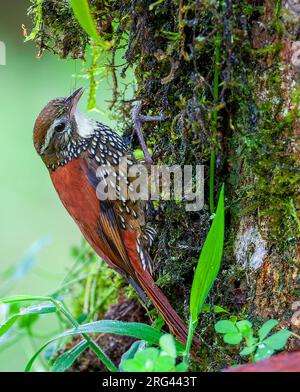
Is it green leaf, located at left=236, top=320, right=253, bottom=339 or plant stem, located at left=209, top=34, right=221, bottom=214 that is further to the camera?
plant stem, located at left=209, top=34, right=221, bottom=214

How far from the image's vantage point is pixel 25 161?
300 inches

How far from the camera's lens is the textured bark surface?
229 cm

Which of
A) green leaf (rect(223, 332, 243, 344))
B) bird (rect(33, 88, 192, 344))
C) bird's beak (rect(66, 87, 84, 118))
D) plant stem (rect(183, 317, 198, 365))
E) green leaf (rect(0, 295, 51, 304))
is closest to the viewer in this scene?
green leaf (rect(223, 332, 243, 344))

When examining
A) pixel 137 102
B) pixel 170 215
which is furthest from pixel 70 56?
pixel 170 215

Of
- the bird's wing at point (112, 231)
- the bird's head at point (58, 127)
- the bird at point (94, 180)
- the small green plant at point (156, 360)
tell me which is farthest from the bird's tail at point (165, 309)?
the bird's head at point (58, 127)

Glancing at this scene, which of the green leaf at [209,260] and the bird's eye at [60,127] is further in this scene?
the bird's eye at [60,127]

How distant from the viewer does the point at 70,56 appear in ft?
10.7

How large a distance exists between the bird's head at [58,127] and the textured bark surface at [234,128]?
718 millimetres

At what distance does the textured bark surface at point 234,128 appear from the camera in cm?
229

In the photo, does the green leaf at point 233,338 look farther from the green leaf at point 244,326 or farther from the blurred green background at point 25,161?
the blurred green background at point 25,161

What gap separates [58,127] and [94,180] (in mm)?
382

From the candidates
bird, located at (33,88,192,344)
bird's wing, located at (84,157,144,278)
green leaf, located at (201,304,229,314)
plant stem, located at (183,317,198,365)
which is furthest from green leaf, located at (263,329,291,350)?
bird's wing, located at (84,157,144,278)

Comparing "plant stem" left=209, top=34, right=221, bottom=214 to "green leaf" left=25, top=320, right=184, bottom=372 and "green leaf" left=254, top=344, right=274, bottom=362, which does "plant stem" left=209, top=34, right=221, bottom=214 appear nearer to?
"green leaf" left=25, top=320, right=184, bottom=372

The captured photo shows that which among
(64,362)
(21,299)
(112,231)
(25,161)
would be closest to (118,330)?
(64,362)
